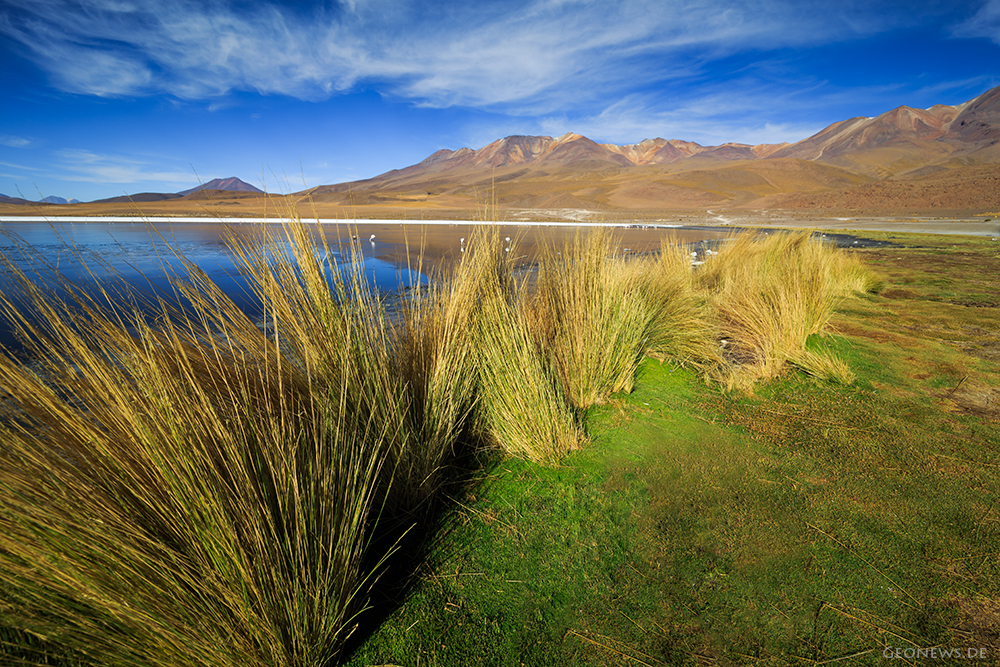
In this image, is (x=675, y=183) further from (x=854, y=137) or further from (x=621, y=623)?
(x=854, y=137)

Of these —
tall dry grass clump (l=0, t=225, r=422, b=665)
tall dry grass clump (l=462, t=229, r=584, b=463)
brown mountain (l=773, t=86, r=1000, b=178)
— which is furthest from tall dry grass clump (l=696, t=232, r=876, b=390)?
brown mountain (l=773, t=86, r=1000, b=178)

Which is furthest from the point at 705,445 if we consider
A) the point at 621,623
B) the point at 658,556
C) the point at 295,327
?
the point at 295,327

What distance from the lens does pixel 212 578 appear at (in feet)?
3.36

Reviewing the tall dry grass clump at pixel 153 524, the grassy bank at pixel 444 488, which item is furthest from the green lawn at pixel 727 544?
the tall dry grass clump at pixel 153 524

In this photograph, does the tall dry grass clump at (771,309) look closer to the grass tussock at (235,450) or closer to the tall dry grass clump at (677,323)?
the tall dry grass clump at (677,323)

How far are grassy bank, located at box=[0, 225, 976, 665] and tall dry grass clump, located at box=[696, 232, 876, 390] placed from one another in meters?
0.17

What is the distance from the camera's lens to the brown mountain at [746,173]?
48.1m

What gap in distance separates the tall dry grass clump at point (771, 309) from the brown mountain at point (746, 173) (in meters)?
2.65

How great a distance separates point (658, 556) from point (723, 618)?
28 centimetres

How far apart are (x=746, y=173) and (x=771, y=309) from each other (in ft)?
274

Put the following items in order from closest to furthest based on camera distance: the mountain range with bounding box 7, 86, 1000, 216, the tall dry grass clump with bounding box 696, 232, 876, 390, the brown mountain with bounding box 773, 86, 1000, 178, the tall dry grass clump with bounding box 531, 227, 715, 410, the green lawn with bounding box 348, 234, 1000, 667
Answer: the green lawn with bounding box 348, 234, 1000, 667 → the tall dry grass clump with bounding box 531, 227, 715, 410 → the tall dry grass clump with bounding box 696, 232, 876, 390 → the mountain range with bounding box 7, 86, 1000, 216 → the brown mountain with bounding box 773, 86, 1000, 178

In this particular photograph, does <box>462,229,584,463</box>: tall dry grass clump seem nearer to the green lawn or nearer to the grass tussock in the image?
the grass tussock

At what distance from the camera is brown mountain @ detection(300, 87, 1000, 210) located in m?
48.1

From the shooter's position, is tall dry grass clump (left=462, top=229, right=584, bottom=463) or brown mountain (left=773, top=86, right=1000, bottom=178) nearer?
tall dry grass clump (left=462, top=229, right=584, bottom=463)
